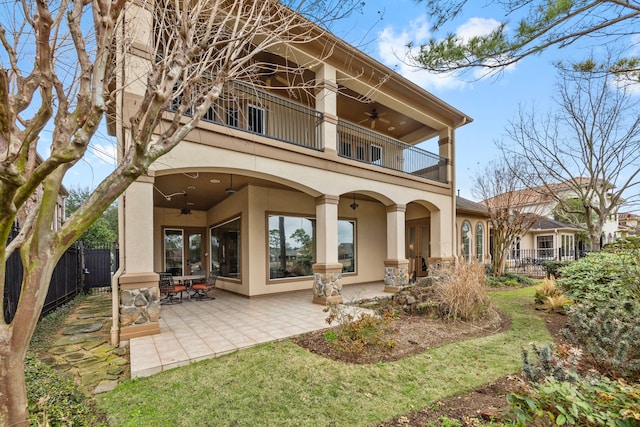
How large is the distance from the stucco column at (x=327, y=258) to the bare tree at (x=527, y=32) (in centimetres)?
440

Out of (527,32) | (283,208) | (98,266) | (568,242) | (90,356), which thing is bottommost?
(90,356)

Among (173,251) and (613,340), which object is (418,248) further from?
(173,251)

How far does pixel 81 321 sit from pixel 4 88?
7031mm

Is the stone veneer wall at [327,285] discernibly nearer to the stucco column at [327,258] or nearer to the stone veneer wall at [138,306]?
the stucco column at [327,258]

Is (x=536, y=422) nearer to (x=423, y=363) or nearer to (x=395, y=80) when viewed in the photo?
(x=423, y=363)

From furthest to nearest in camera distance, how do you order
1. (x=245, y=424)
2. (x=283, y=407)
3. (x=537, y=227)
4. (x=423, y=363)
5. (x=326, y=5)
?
(x=537, y=227) < (x=423, y=363) < (x=326, y=5) < (x=283, y=407) < (x=245, y=424)

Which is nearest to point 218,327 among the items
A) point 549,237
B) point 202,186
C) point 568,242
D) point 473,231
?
point 202,186

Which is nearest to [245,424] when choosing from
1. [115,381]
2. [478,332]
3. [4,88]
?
[115,381]

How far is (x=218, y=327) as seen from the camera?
5891 mm

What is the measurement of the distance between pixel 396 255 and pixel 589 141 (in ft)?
22.9

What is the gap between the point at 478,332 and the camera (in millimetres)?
5648

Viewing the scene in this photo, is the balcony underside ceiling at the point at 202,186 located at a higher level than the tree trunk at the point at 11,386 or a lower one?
higher

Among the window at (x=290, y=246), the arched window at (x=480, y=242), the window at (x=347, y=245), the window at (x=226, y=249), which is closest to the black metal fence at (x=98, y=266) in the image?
the window at (x=226, y=249)

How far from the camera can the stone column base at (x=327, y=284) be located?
26.1 ft
